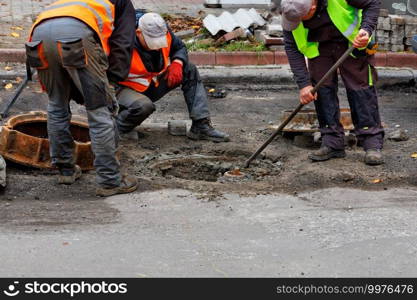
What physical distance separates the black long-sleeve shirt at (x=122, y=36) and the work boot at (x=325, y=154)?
5.97ft

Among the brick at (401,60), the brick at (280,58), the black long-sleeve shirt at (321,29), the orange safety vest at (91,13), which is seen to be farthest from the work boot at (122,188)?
the brick at (401,60)

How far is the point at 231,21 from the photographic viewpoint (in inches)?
440

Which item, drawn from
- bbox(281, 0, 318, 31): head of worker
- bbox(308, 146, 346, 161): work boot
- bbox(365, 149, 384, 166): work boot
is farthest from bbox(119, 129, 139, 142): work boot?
bbox(365, 149, 384, 166): work boot

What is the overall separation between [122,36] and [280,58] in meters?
4.47

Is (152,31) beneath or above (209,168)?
above

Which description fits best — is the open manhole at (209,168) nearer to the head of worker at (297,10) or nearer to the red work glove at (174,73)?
the red work glove at (174,73)

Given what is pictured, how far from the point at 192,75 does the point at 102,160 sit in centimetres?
191

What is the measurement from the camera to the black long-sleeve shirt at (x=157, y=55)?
295 inches

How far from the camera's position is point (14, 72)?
386 inches

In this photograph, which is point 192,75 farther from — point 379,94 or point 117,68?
point 379,94

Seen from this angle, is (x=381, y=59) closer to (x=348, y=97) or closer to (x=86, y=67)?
(x=348, y=97)

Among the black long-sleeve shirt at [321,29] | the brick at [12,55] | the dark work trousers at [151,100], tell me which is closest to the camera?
the black long-sleeve shirt at [321,29]

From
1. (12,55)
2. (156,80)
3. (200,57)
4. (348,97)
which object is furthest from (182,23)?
(348,97)

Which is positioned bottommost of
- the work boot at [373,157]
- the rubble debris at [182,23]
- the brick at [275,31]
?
the rubble debris at [182,23]
